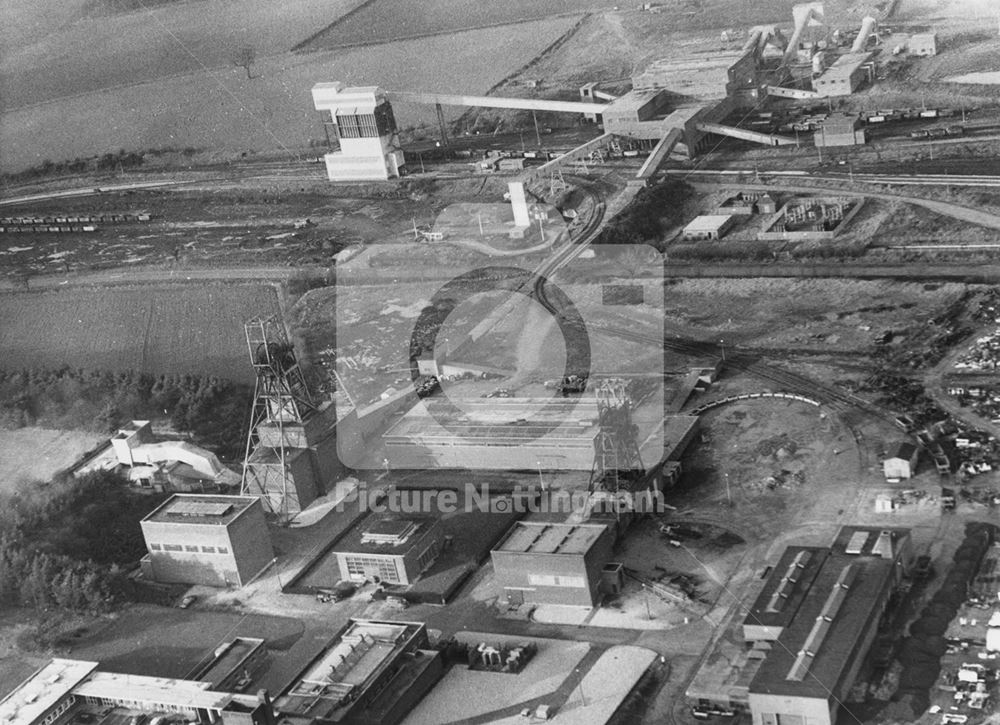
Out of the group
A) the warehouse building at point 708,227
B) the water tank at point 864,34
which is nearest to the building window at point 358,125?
the warehouse building at point 708,227

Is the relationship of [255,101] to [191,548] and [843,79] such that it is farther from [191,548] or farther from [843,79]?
[191,548]

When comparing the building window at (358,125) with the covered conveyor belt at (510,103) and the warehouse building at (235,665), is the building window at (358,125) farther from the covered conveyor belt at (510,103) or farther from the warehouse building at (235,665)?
the warehouse building at (235,665)

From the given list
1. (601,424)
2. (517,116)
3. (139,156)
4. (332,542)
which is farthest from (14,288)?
(601,424)

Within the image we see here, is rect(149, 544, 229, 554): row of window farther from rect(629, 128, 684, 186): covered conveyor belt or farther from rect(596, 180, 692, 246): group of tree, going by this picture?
rect(629, 128, 684, 186): covered conveyor belt

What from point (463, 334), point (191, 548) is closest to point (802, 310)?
point (463, 334)

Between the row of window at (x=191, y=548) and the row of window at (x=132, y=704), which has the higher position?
the row of window at (x=191, y=548)
